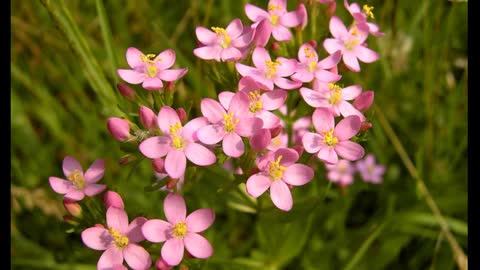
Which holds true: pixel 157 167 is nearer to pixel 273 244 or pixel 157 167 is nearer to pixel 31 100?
pixel 273 244

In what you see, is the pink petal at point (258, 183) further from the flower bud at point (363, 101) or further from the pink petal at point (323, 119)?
the flower bud at point (363, 101)

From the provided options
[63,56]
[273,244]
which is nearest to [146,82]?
[273,244]

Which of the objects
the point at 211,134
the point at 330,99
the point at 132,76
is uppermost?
the point at 132,76

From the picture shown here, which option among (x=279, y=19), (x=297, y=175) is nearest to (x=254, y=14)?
(x=279, y=19)

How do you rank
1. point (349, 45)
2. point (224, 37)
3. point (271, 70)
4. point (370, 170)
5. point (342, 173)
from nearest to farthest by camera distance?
point (271, 70)
point (224, 37)
point (349, 45)
point (370, 170)
point (342, 173)

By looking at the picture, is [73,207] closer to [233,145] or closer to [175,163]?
[175,163]

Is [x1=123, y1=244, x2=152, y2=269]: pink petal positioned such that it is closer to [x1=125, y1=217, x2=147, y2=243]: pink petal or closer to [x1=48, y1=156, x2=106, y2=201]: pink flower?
[x1=125, y1=217, x2=147, y2=243]: pink petal

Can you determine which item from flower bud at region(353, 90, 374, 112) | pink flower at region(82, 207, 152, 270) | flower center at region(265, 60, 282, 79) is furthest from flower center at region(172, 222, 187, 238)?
flower bud at region(353, 90, 374, 112)

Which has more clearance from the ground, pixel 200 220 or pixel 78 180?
pixel 78 180
